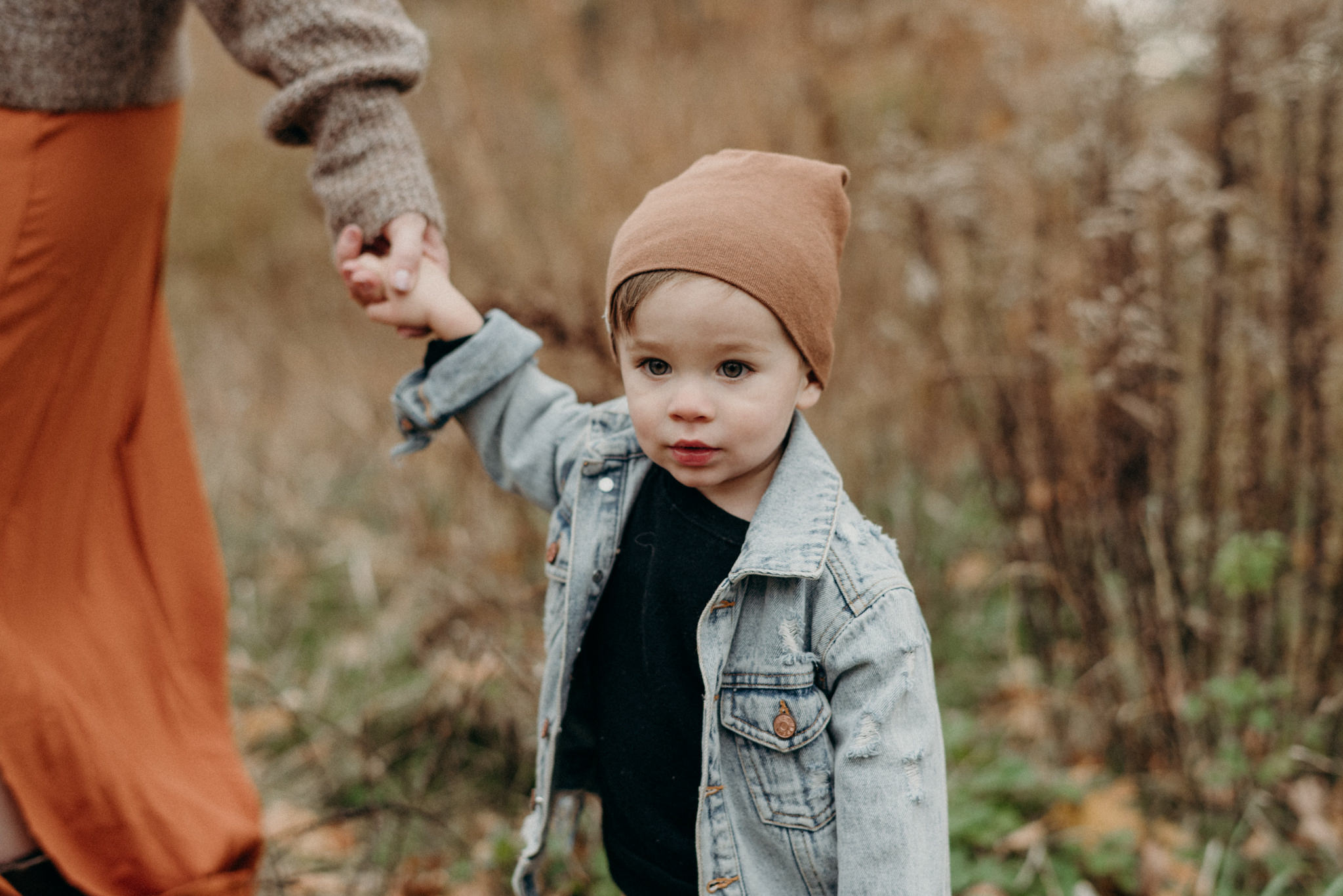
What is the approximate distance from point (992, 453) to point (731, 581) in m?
1.87

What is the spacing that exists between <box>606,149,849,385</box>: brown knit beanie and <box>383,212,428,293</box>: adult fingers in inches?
12.3

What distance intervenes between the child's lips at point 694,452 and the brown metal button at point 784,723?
0.99ft

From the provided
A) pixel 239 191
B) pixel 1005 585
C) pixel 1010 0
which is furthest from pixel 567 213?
pixel 239 191

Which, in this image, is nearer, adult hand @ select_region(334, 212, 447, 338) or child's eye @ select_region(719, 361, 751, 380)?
child's eye @ select_region(719, 361, 751, 380)

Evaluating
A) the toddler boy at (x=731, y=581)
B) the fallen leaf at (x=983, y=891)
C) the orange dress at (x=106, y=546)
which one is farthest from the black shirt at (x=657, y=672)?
the fallen leaf at (x=983, y=891)

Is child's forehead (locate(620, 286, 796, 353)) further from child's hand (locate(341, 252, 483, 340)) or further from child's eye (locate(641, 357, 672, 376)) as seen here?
child's hand (locate(341, 252, 483, 340))

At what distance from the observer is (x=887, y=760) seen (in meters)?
1.19

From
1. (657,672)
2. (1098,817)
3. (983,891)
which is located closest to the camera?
(657,672)

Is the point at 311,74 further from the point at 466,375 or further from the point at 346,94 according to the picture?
the point at 466,375

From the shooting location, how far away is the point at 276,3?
4.77 ft

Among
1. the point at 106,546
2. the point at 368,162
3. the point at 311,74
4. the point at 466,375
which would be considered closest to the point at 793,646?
the point at 466,375

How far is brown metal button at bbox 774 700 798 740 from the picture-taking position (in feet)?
4.09

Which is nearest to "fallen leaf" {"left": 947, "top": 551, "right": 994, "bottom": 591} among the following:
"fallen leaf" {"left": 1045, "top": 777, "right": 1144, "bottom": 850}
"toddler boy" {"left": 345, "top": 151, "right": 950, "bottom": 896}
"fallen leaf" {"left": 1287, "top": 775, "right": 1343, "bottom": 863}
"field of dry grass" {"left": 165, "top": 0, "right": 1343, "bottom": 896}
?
"field of dry grass" {"left": 165, "top": 0, "right": 1343, "bottom": 896}

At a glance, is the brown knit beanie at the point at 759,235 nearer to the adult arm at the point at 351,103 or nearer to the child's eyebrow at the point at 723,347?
the child's eyebrow at the point at 723,347
